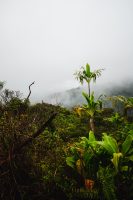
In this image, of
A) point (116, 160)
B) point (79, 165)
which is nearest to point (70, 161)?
point (79, 165)

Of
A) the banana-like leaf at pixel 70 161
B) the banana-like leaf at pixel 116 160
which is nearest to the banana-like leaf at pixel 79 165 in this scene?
the banana-like leaf at pixel 70 161

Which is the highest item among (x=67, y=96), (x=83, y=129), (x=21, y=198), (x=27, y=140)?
(x=67, y=96)

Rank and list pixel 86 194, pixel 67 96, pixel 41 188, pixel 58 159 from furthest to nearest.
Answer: pixel 67 96, pixel 58 159, pixel 41 188, pixel 86 194

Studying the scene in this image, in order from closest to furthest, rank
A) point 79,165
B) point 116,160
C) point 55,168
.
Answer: point 116,160, point 79,165, point 55,168

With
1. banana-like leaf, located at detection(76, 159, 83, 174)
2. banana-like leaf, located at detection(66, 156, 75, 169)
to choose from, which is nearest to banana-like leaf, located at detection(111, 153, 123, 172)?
banana-like leaf, located at detection(76, 159, 83, 174)

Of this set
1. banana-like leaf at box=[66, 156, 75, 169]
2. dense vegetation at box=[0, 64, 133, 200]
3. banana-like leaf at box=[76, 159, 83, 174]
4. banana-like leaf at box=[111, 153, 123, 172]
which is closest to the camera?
dense vegetation at box=[0, 64, 133, 200]

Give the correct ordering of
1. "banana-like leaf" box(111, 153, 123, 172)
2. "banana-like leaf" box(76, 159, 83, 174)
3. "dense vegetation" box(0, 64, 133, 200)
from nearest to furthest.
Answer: "dense vegetation" box(0, 64, 133, 200)
"banana-like leaf" box(111, 153, 123, 172)
"banana-like leaf" box(76, 159, 83, 174)

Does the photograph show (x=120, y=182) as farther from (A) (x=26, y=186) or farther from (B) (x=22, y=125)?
(B) (x=22, y=125)

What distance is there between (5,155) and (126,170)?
1.69m

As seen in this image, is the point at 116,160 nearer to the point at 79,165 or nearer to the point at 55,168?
the point at 79,165

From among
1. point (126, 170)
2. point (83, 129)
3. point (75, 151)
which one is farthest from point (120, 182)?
point (83, 129)

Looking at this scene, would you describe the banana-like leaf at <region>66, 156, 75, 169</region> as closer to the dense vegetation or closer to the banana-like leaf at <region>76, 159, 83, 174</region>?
the dense vegetation

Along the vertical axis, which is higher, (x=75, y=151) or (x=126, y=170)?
(x=75, y=151)

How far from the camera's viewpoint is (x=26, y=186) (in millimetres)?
3184
